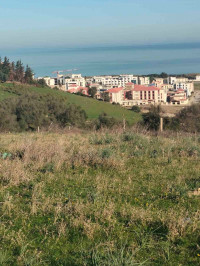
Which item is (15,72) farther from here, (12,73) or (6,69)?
(6,69)

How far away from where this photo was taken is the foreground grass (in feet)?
10.7

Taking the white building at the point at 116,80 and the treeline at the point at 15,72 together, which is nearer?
the treeline at the point at 15,72

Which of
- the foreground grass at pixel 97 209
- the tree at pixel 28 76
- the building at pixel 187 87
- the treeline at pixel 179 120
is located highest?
the tree at pixel 28 76

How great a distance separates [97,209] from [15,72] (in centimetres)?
6501

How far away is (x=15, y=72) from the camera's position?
66125mm

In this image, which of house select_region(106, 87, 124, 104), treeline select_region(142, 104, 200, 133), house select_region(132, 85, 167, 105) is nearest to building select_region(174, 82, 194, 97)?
house select_region(132, 85, 167, 105)

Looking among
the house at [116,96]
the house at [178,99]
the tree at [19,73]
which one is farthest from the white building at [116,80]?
the tree at [19,73]

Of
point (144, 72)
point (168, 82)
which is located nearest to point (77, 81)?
point (168, 82)

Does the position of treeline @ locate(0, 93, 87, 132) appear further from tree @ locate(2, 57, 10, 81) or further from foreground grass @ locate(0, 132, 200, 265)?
tree @ locate(2, 57, 10, 81)

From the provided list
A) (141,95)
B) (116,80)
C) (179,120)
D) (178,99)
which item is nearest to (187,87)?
(141,95)

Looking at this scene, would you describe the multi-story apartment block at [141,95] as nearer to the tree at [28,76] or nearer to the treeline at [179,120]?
the tree at [28,76]

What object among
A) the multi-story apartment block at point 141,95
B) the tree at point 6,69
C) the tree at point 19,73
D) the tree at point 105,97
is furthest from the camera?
the multi-story apartment block at point 141,95

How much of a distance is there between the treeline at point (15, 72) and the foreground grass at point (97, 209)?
59125 mm

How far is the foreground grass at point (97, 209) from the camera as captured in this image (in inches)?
128
